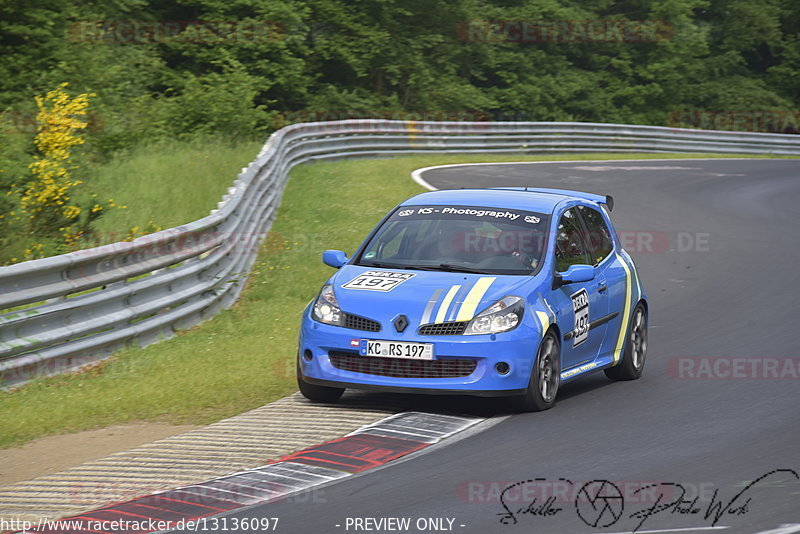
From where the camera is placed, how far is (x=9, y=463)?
24.2ft

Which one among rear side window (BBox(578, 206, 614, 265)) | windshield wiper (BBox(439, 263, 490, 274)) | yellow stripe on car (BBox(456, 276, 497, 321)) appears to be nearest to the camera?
yellow stripe on car (BBox(456, 276, 497, 321))

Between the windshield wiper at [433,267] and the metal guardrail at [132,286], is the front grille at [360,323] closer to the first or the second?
the windshield wiper at [433,267]

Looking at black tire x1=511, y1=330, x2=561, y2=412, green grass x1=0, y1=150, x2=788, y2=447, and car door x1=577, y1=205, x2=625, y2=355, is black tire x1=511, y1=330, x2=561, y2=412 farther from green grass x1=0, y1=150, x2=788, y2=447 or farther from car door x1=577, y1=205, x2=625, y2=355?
green grass x1=0, y1=150, x2=788, y2=447

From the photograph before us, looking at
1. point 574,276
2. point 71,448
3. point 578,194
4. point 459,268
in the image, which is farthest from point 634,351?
point 71,448

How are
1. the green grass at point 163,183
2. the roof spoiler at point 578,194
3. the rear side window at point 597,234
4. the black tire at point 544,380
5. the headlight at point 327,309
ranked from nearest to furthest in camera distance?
1. the black tire at point 544,380
2. the headlight at point 327,309
3. the rear side window at point 597,234
4. the roof spoiler at point 578,194
5. the green grass at point 163,183

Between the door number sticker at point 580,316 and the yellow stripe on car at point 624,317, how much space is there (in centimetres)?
82

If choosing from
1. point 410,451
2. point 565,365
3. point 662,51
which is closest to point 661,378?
point 565,365

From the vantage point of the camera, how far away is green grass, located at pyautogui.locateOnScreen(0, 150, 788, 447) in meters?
8.80

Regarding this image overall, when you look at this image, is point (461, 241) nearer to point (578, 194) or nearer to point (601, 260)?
point (601, 260)

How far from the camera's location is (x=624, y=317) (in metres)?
10.5

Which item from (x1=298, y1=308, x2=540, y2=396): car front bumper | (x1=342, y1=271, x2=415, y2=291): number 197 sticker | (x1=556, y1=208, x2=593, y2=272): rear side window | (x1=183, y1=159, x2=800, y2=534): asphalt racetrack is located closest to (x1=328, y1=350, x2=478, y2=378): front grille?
(x1=298, y1=308, x2=540, y2=396): car front bumper

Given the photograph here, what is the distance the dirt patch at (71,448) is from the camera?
7223 millimetres

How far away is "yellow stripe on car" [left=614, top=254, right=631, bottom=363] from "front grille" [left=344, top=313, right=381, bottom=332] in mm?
2701
